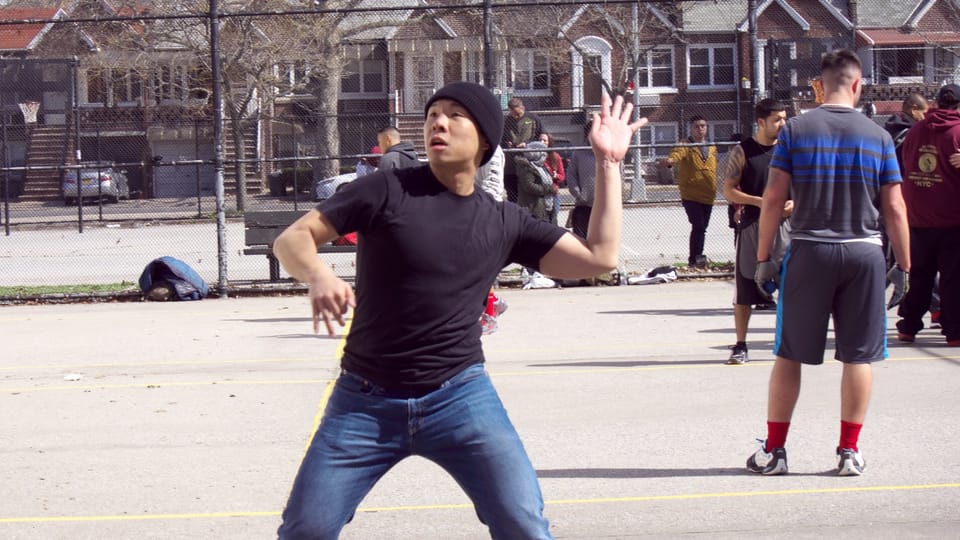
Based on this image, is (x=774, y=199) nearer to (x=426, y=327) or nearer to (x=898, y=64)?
(x=426, y=327)

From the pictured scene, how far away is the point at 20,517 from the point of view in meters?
5.89

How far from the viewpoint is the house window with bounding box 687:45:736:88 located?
2488 cm

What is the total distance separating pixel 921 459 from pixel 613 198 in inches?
131

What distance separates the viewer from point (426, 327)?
390 centimetres

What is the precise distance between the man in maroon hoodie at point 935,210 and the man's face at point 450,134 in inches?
267

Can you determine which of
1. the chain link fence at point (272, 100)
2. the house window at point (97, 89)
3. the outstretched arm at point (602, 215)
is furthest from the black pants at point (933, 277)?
the house window at point (97, 89)

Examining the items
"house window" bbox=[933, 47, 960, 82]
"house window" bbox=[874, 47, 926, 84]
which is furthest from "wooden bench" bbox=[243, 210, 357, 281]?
"house window" bbox=[874, 47, 926, 84]

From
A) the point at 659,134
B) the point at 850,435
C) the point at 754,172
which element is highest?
the point at 659,134

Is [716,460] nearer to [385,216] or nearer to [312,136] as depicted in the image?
[385,216]

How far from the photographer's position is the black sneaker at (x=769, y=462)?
6.30m

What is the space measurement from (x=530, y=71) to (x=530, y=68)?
30cm

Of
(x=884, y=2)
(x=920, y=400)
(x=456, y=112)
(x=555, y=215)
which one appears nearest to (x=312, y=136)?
(x=555, y=215)

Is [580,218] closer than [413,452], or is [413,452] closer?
[413,452]

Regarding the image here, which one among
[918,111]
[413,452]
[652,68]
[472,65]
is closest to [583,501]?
[413,452]
